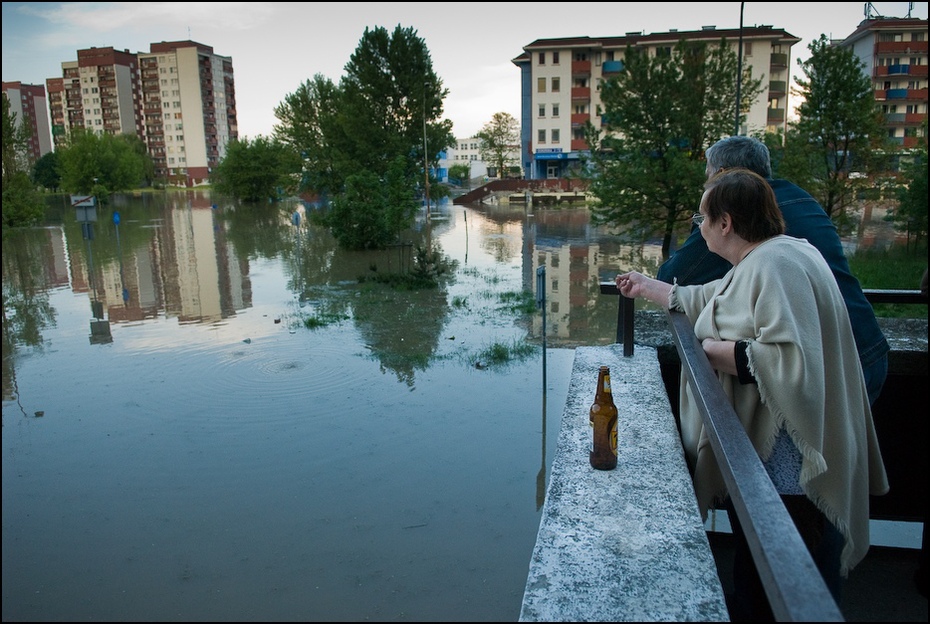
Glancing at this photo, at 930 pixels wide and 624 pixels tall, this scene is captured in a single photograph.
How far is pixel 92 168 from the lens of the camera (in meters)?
68.0

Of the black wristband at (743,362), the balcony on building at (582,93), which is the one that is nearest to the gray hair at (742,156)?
the black wristband at (743,362)

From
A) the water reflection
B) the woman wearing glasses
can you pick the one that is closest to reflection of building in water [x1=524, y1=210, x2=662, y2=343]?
the water reflection

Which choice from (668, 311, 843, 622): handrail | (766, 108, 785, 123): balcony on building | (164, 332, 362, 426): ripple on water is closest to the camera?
(668, 311, 843, 622): handrail

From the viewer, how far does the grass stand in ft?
41.1

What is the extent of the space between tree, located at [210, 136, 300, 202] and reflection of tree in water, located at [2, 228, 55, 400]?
30721mm

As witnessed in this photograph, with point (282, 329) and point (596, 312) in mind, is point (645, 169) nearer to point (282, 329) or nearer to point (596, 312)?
point (596, 312)

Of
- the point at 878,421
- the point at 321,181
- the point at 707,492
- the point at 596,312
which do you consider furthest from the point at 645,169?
the point at 321,181

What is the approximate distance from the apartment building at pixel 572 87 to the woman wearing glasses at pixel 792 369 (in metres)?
59.4

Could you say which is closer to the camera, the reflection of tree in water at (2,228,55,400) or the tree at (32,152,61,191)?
the reflection of tree in water at (2,228,55,400)

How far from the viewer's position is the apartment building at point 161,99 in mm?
122875

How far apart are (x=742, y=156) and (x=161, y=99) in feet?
456

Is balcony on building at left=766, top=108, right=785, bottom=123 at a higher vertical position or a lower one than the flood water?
higher

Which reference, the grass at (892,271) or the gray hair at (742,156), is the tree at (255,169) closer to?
the grass at (892,271)

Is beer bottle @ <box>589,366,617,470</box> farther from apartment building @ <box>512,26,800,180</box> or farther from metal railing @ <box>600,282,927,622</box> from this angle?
apartment building @ <box>512,26,800,180</box>
